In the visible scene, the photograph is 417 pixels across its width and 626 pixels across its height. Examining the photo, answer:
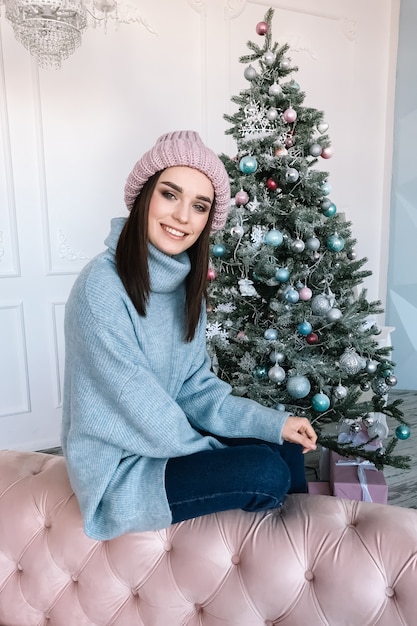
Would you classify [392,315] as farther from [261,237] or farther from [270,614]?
[270,614]

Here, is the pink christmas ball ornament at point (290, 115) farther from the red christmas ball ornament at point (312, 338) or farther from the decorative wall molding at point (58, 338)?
the decorative wall molding at point (58, 338)

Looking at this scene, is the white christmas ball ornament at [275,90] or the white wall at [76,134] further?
the white wall at [76,134]

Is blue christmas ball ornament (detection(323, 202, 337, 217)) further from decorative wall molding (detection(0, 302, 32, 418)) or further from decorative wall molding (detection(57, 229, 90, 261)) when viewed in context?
decorative wall molding (detection(0, 302, 32, 418))

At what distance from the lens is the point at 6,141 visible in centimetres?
255

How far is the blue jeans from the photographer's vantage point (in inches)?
38.1

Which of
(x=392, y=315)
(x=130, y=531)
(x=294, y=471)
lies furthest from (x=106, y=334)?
(x=392, y=315)

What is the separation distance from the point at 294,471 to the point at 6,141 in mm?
2304

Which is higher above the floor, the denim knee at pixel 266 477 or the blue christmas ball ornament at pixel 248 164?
the blue christmas ball ornament at pixel 248 164

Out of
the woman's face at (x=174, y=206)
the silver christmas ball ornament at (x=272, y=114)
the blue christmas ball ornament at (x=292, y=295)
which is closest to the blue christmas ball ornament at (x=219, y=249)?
the blue christmas ball ornament at (x=292, y=295)

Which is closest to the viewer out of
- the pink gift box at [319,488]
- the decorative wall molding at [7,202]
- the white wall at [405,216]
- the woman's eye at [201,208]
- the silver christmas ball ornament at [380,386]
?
the woman's eye at [201,208]

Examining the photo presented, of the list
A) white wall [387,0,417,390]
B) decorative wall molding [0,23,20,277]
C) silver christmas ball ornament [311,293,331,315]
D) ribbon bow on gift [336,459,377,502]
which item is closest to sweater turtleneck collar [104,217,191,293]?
silver christmas ball ornament [311,293,331,315]

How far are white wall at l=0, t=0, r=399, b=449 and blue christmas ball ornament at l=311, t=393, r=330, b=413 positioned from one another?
65.4 inches

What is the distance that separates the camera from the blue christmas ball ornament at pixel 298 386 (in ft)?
5.66

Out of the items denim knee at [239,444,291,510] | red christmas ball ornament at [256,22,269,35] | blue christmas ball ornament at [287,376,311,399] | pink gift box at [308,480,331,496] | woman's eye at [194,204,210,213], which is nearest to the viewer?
denim knee at [239,444,291,510]
